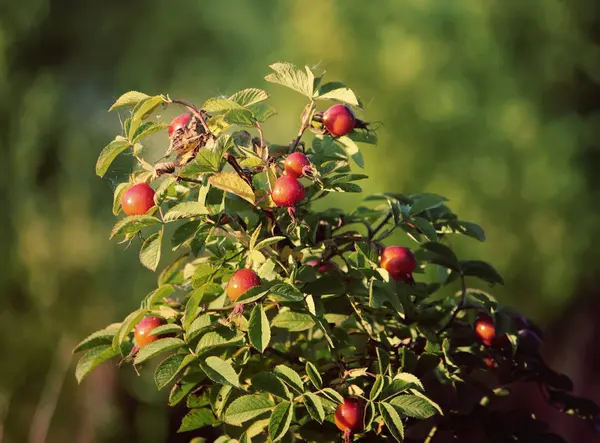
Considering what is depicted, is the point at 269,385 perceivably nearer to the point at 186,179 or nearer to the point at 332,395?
the point at 332,395

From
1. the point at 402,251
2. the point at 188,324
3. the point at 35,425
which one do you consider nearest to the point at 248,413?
the point at 188,324

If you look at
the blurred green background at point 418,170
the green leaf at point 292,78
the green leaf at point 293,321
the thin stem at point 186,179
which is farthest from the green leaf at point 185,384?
the blurred green background at point 418,170

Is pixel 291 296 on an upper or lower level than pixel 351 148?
lower

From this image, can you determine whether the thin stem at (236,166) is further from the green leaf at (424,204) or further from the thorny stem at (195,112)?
the green leaf at (424,204)

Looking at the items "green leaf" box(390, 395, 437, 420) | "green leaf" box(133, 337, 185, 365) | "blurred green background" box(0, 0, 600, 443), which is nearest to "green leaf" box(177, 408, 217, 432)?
"green leaf" box(133, 337, 185, 365)

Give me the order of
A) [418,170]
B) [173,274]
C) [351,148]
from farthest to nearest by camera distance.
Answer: [418,170], [173,274], [351,148]

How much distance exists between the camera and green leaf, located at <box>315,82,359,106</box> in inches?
28.6

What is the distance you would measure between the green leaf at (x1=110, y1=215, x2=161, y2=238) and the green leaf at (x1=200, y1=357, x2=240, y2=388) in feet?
0.47

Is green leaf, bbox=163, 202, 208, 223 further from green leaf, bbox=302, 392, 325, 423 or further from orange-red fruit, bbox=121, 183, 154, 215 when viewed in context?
green leaf, bbox=302, 392, 325, 423

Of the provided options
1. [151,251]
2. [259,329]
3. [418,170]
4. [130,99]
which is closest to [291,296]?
[259,329]

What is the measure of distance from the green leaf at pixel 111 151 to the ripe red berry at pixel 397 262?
29 centimetres

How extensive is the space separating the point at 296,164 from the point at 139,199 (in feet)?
0.52

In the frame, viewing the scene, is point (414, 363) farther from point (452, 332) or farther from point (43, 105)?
point (43, 105)

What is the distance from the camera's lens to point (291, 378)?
2.40 ft
